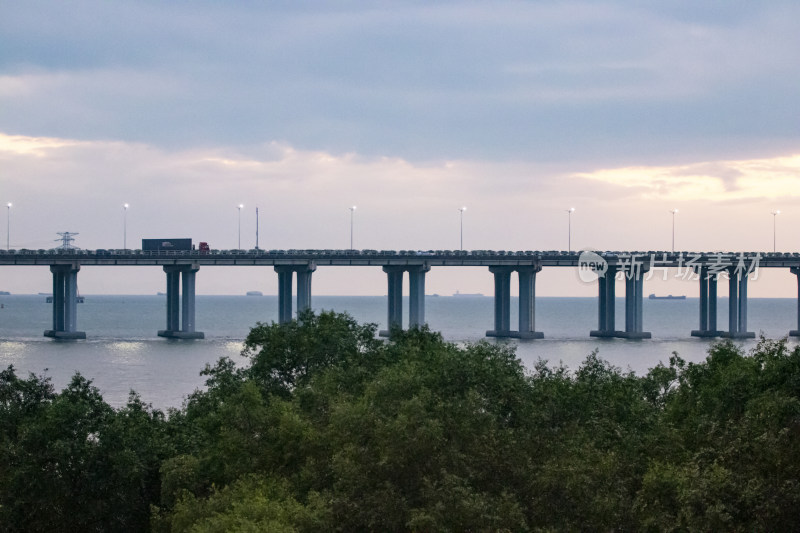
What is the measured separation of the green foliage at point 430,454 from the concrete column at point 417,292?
107360 mm

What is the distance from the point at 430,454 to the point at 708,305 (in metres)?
155

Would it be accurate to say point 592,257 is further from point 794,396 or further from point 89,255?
point 794,396

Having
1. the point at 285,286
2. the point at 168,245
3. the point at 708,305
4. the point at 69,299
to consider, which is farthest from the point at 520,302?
the point at 69,299

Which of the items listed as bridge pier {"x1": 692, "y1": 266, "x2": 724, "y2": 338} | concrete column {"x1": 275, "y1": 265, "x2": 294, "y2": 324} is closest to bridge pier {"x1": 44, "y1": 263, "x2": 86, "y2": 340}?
concrete column {"x1": 275, "y1": 265, "x2": 294, "y2": 324}

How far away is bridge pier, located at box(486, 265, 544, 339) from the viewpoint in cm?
16000

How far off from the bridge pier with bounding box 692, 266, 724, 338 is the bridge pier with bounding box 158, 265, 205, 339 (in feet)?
277

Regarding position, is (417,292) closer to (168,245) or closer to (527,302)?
(527,302)

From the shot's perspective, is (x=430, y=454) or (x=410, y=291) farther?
(x=410, y=291)

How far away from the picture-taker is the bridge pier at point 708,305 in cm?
17688

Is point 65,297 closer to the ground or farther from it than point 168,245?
closer to the ground

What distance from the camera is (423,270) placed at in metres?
161

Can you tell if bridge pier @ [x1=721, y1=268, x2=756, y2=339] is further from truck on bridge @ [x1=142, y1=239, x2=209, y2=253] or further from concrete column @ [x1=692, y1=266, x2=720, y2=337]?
truck on bridge @ [x1=142, y1=239, x2=209, y2=253]

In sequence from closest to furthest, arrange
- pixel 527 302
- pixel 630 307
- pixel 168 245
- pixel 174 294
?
pixel 174 294
pixel 527 302
pixel 168 245
pixel 630 307

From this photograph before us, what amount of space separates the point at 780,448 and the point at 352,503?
1240 cm
